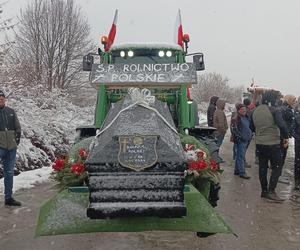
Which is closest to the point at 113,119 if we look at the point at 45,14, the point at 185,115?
the point at 185,115

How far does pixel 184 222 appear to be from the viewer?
3850mm

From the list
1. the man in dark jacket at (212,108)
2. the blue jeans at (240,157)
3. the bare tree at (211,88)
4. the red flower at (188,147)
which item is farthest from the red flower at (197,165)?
the bare tree at (211,88)

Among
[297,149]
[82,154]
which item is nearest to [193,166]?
[82,154]

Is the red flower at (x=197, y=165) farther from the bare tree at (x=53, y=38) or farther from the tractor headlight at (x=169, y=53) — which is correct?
the bare tree at (x=53, y=38)

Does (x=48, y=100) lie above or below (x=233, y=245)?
above

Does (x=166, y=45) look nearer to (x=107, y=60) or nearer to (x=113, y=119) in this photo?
(x=107, y=60)

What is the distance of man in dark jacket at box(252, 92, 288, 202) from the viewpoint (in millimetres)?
7344

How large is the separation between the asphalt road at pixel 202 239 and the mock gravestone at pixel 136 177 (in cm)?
132

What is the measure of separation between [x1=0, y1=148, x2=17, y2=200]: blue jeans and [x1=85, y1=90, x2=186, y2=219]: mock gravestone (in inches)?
133

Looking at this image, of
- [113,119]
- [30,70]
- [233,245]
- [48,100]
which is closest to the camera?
[113,119]

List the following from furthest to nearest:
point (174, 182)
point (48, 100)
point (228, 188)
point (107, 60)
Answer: point (48, 100) < point (228, 188) < point (107, 60) < point (174, 182)

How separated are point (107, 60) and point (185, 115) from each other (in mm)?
1704

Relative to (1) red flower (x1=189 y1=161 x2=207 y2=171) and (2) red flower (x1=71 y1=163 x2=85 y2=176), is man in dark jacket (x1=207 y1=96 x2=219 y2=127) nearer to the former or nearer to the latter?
(1) red flower (x1=189 y1=161 x2=207 y2=171)

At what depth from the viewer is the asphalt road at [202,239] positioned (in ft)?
16.3
